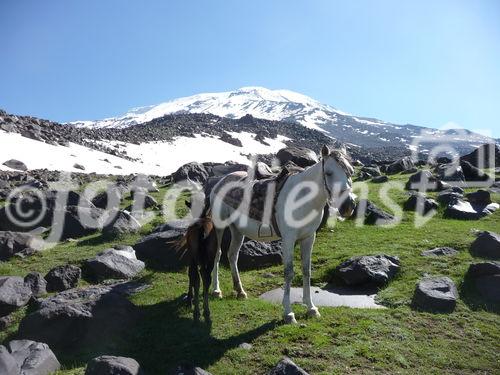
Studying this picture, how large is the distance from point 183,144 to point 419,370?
71.4 meters

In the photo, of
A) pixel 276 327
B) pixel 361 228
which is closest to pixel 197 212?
pixel 361 228

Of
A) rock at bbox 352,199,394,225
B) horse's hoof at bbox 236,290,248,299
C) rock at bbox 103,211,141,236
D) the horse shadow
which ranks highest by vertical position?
rock at bbox 352,199,394,225

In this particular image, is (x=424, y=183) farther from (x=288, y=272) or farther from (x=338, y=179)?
(x=338, y=179)

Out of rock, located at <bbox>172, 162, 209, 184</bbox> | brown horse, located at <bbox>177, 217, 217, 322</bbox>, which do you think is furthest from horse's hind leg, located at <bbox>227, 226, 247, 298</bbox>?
rock, located at <bbox>172, 162, 209, 184</bbox>

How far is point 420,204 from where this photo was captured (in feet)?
73.4

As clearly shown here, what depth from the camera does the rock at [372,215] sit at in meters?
20.5

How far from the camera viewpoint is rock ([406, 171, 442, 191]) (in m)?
27.7

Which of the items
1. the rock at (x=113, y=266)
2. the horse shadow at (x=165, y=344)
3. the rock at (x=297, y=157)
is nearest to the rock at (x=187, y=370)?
the horse shadow at (x=165, y=344)

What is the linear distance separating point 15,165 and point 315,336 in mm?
40226

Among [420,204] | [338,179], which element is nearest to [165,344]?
[338,179]

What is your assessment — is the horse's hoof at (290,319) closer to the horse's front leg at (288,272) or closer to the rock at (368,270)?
the horse's front leg at (288,272)

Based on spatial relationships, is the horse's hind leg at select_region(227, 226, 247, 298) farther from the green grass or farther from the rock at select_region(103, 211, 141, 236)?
the rock at select_region(103, 211, 141, 236)

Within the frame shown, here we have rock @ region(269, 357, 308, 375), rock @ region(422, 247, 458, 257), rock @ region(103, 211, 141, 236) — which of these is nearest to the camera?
rock @ region(269, 357, 308, 375)

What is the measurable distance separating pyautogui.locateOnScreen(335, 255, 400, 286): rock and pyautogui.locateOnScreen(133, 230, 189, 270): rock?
5.55 metres
